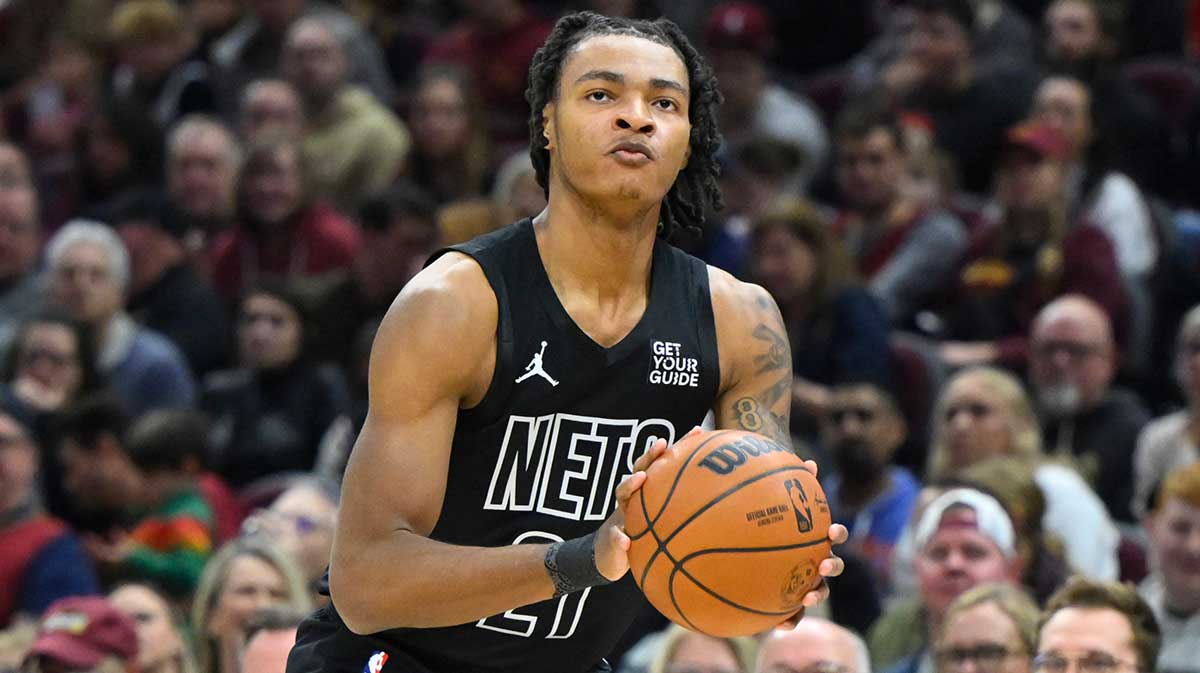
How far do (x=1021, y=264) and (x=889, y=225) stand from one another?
35.2 inches

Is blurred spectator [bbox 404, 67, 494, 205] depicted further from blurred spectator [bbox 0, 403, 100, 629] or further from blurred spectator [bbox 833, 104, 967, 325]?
blurred spectator [bbox 0, 403, 100, 629]

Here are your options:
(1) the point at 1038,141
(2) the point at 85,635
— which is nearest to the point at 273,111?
(1) the point at 1038,141

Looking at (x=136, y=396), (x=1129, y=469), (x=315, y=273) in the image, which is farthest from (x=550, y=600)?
(x=315, y=273)

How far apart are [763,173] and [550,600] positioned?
20.9ft

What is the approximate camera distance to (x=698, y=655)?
6.86 meters

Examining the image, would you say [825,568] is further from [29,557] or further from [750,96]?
[750,96]

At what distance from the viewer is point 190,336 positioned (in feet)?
35.0

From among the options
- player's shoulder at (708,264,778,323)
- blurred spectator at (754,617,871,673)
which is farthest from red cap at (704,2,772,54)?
player's shoulder at (708,264,778,323)

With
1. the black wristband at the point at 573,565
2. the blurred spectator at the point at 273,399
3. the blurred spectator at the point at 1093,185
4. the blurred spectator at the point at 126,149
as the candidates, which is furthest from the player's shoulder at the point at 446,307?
the blurred spectator at the point at 126,149

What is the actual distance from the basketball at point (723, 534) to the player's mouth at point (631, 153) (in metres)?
0.62

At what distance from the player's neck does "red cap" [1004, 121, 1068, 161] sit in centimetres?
567

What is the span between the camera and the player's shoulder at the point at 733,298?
4.41 metres

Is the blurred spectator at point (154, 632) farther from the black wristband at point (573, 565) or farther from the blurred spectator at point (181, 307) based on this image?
the black wristband at point (573, 565)

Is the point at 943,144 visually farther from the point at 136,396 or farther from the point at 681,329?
the point at 681,329
